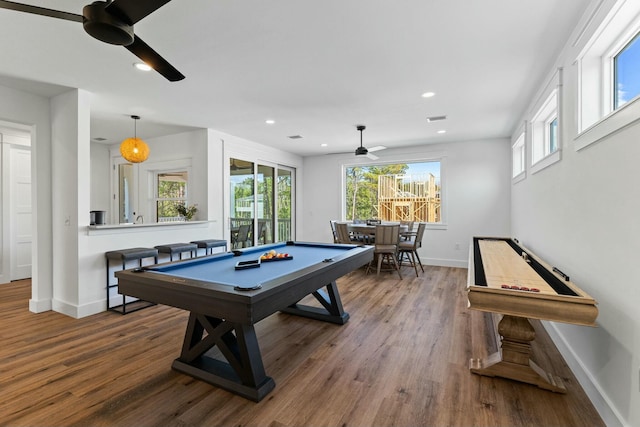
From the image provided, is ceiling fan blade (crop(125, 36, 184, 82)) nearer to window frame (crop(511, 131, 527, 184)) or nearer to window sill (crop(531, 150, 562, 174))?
window sill (crop(531, 150, 562, 174))

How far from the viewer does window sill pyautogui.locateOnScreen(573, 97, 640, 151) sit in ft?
4.71

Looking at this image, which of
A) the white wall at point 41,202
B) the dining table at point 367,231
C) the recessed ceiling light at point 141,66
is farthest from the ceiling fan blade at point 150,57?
the dining table at point 367,231

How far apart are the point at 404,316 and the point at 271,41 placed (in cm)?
298

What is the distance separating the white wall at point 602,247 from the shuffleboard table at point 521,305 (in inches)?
5.9

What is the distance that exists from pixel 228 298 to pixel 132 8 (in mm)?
1481

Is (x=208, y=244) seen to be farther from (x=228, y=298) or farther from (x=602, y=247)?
(x=602, y=247)

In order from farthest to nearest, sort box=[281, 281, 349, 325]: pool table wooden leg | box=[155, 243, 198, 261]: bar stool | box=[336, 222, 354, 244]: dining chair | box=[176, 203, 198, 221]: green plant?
box=[336, 222, 354, 244]: dining chair
box=[176, 203, 198, 221]: green plant
box=[155, 243, 198, 261]: bar stool
box=[281, 281, 349, 325]: pool table wooden leg

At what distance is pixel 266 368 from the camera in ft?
7.35

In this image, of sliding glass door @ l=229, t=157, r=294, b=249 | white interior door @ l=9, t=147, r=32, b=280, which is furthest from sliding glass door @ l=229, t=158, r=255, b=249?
white interior door @ l=9, t=147, r=32, b=280

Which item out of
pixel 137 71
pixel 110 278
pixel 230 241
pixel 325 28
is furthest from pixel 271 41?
pixel 230 241

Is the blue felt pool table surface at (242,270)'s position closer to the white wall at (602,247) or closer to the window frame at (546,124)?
the white wall at (602,247)

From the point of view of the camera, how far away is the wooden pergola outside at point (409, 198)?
253 inches

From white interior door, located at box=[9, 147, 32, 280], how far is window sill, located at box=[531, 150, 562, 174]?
296 inches

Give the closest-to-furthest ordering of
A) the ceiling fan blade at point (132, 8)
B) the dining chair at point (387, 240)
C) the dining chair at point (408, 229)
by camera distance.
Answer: the ceiling fan blade at point (132, 8) < the dining chair at point (387, 240) < the dining chair at point (408, 229)
